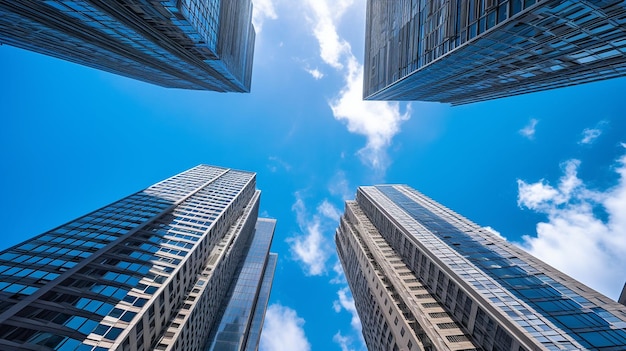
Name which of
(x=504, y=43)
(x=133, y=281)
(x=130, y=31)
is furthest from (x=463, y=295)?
(x=130, y=31)

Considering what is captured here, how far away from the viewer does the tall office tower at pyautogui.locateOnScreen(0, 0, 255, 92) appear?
90.8 ft

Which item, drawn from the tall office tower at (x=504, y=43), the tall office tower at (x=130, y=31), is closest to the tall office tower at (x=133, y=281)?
the tall office tower at (x=130, y=31)

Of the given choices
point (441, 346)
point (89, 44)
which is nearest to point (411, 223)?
point (441, 346)

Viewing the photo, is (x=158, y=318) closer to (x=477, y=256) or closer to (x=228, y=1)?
(x=228, y=1)

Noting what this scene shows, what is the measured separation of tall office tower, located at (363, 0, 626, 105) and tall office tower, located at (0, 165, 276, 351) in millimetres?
50196

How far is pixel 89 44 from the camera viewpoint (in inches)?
1564

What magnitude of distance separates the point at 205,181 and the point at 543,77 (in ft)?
302

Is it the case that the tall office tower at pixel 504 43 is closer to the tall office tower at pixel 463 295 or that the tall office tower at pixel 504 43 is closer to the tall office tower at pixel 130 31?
the tall office tower at pixel 130 31

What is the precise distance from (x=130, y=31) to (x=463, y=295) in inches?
2425

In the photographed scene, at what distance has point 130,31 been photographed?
110 feet

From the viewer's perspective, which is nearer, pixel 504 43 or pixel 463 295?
pixel 504 43

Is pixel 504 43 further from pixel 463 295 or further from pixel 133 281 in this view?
pixel 133 281

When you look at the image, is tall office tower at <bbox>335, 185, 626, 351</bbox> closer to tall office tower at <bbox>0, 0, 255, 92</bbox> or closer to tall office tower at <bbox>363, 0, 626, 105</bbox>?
tall office tower at <bbox>363, 0, 626, 105</bbox>

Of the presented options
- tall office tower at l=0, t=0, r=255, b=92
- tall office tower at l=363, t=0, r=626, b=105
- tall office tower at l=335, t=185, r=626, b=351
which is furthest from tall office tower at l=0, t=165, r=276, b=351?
tall office tower at l=363, t=0, r=626, b=105
